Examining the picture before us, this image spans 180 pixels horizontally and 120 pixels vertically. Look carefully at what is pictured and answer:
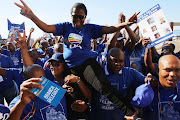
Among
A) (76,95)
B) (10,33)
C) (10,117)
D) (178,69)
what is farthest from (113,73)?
(10,33)

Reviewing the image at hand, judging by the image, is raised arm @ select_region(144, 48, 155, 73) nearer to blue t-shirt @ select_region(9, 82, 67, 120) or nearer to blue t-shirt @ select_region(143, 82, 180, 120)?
Answer: blue t-shirt @ select_region(143, 82, 180, 120)

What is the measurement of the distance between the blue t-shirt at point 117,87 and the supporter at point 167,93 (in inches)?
10.5

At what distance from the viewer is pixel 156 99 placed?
6.73ft

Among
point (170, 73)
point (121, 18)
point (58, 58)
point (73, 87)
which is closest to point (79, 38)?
point (58, 58)

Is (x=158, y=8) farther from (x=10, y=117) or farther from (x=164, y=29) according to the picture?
(x=10, y=117)

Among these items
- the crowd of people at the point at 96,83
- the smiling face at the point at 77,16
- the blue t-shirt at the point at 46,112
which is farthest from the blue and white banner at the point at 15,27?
the blue t-shirt at the point at 46,112

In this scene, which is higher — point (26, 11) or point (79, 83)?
point (26, 11)

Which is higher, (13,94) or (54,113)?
(54,113)

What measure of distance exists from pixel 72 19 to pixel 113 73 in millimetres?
970

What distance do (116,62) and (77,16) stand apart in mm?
845

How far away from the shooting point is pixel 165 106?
2021 millimetres

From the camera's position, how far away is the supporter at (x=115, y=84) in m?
2.23

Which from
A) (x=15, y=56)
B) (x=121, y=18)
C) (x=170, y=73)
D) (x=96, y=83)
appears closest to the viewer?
(x=170, y=73)

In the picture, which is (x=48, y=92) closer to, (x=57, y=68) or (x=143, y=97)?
(x=143, y=97)
